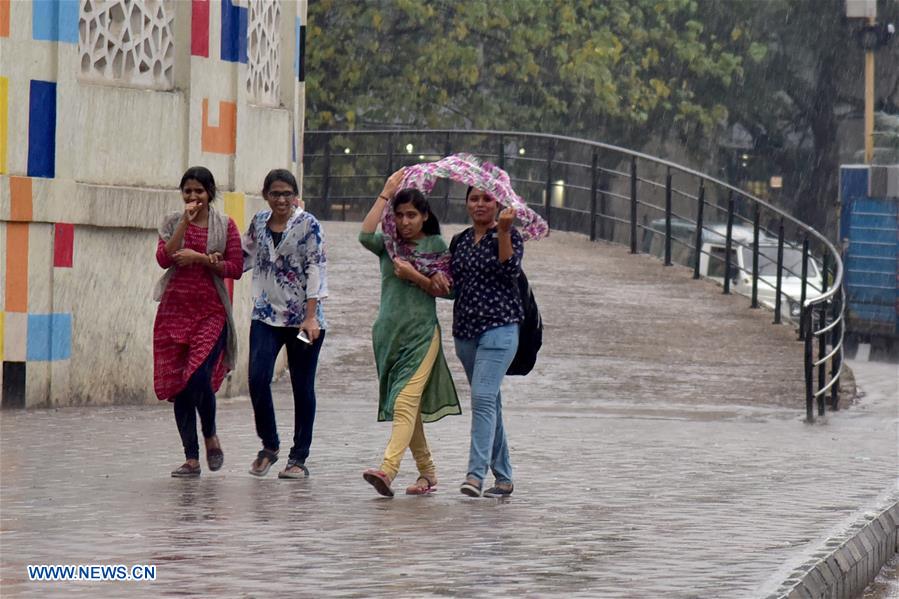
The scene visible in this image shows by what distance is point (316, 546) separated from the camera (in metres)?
7.55

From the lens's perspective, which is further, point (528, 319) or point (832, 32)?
point (832, 32)

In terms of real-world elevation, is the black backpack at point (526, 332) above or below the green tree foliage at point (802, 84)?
below

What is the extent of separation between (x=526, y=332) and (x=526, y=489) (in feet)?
2.75

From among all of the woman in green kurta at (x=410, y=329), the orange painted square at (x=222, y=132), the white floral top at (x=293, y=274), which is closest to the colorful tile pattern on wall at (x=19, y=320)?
the orange painted square at (x=222, y=132)

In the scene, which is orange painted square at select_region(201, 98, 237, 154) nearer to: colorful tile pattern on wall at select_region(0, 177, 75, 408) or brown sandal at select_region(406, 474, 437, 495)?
colorful tile pattern on wall at select_region(0, 177, 75, 408)

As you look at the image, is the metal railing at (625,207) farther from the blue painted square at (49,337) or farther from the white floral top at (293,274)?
the white floral top at (293,274)

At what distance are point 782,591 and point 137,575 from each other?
2251 mm

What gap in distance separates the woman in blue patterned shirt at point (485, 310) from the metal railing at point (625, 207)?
577 cm

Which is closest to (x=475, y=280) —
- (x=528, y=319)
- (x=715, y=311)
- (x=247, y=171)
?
(x=528, y=319)

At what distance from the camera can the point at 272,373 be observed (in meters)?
10.0

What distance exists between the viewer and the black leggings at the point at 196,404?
9.90 metres

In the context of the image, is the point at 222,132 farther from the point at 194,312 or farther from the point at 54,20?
the point at 194,312

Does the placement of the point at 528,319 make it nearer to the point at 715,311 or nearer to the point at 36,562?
the point at 36,562

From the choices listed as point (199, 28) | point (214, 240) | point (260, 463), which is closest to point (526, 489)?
point (260, 463)
